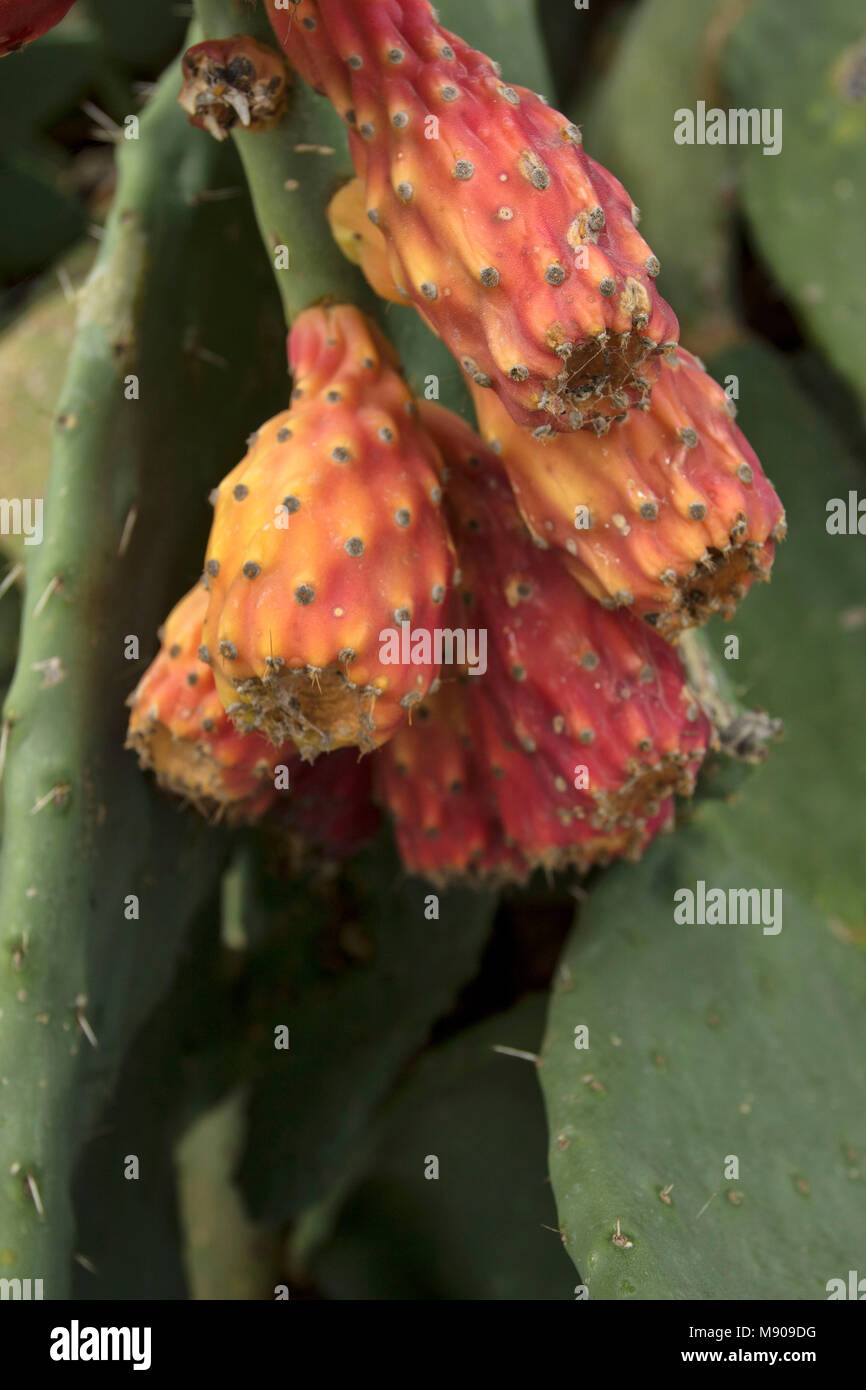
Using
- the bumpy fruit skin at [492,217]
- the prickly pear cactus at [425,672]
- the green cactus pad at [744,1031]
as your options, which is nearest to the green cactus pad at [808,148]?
the prickly pear cactus at [425,672]

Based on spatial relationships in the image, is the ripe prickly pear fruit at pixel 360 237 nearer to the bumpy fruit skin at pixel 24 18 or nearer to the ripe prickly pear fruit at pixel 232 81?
the ripe prickly pear fruit at pixel 232 81

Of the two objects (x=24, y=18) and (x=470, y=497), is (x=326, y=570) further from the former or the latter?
(x=24, y=18)

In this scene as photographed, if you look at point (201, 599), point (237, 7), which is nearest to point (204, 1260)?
point (201, 599)

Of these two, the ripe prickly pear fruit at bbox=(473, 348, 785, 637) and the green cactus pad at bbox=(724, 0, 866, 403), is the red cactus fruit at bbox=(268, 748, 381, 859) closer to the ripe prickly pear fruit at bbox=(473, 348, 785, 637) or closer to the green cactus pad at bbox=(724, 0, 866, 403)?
the ripe prickly pear fruit at bbox=(473, 348, 785, 637)

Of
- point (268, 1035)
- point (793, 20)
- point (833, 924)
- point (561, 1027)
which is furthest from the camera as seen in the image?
point (793, 20)
